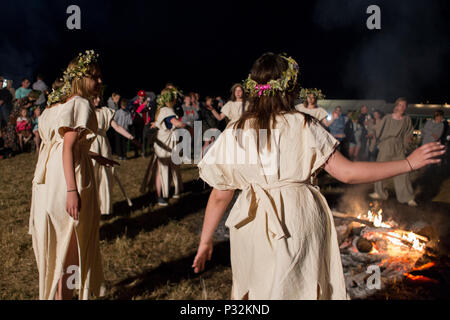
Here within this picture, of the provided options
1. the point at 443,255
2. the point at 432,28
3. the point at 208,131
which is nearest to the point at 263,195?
the point at 443,255

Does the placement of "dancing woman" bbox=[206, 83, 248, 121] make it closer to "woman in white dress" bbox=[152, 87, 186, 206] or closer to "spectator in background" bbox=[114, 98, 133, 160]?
"woman in white dress" bbox=[152, 87, 186, 206]

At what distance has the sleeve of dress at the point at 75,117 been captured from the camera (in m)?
2.89

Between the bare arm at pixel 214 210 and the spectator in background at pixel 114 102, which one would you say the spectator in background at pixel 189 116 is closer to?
the spectator in background at pixel 114 102

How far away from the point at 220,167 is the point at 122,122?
38.5 feet

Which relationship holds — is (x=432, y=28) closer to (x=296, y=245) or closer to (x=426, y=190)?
(x=426, y=190)

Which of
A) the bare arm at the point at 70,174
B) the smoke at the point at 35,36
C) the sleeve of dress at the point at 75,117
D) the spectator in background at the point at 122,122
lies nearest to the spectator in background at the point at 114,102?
the spectator in background at the point at 122,122

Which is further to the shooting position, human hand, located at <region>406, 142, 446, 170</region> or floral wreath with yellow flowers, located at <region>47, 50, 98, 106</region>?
floral wreath with yellow flowers, located at <region>47, 50, 98, 106</region>

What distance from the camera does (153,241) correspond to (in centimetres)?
549

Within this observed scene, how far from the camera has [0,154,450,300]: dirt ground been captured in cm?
408

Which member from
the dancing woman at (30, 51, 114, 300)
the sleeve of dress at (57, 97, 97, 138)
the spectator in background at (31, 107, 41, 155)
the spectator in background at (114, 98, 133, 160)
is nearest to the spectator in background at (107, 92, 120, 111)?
the spectator in background at (114, 98, 133, 160)

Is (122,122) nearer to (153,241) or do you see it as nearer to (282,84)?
(153,241)

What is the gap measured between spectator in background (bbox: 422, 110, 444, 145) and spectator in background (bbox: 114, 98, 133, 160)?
1000 cm

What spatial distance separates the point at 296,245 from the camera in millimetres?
2021

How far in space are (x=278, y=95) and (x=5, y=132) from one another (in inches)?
556
